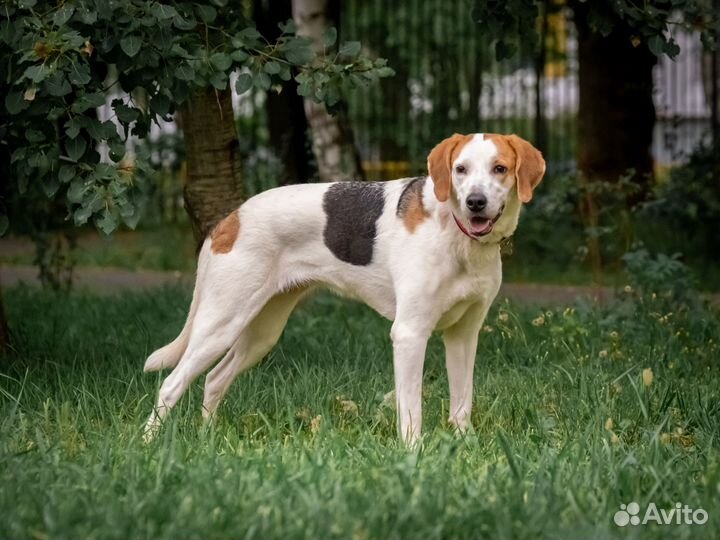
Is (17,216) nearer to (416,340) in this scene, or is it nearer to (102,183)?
(102,183)

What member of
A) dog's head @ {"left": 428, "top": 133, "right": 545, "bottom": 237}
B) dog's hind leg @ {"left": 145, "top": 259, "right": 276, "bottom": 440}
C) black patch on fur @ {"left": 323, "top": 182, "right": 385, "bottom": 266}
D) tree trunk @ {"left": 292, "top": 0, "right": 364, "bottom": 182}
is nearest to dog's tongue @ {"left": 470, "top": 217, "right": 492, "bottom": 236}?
dog's head @ {"left": 428, "top": 133, "right": 545, "bottom": 237}

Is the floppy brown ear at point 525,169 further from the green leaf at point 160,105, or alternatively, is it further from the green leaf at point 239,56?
the green leaf at point 160,105

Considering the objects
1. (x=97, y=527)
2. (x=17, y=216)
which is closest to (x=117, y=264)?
(x=17, y=216)

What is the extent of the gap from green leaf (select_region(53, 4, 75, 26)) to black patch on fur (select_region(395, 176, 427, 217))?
1.63m

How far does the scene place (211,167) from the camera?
743 centimetres

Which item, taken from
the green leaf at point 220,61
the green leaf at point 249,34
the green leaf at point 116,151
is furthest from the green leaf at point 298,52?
the green leaf at point 116,151

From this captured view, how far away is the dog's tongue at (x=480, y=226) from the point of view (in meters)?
5.18

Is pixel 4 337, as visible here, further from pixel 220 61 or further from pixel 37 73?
pixel 37 73

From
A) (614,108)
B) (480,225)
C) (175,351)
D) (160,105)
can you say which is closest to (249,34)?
(160,105)

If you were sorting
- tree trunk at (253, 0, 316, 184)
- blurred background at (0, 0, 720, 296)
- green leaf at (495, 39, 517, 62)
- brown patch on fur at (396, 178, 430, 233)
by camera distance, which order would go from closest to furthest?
brown patch on fur at (396, 178, 430, 233) → green leaf at (495, 39, 517, 62) → blurred background at (0, 0, 720, 296) → tree trunk at (253, 0, 316, 184)

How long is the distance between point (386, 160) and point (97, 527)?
1241 centimetres

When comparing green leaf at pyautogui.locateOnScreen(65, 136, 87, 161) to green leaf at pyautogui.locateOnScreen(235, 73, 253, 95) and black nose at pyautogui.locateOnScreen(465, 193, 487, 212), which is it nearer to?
green leaf at pyautogui.locateOnScreen(235, 73, 253, 95)

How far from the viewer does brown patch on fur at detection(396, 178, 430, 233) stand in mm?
5455

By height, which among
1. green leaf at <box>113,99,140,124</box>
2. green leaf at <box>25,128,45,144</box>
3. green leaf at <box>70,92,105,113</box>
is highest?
green leaf at <box>70,92,105,113</box>
